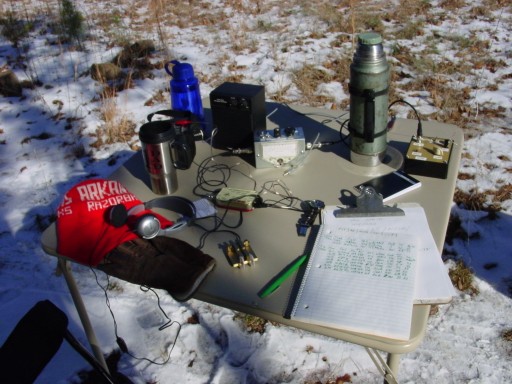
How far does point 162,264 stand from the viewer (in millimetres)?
1213

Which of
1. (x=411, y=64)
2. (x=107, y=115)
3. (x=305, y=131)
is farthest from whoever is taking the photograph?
(x=411, y=64)

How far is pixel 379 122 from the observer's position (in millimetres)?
1507

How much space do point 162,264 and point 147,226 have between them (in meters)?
0.13

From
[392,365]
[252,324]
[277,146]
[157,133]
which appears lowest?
[252,324]

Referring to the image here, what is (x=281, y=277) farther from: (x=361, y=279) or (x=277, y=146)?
(x=277, y=146)

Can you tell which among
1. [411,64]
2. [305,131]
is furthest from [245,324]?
[411,64]

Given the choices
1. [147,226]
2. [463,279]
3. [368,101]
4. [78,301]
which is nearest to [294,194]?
[368,101]

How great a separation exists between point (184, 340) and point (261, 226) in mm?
961

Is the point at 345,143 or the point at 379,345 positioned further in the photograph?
the point at 345,143

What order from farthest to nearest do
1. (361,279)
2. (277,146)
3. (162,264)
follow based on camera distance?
(277,146), (162,264), (361,279)

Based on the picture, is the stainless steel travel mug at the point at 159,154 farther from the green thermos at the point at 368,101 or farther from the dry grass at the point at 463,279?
the dry grass at the point at 463,279

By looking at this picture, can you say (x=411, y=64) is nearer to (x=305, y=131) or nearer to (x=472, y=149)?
(x=472, y=149)

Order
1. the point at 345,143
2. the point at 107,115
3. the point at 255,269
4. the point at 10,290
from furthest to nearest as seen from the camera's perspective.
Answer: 1. the point at 107,115
2. the point at 10,290
3. the point at 345,143
4. the point at 255,269

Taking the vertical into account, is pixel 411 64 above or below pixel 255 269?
below
